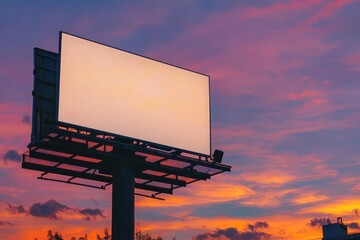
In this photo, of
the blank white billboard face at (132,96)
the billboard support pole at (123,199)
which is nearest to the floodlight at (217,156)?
the blank white billboard face at (132,96)

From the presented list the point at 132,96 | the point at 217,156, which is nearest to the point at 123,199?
the point at 132,96

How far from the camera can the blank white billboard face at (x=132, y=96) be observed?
35.2m

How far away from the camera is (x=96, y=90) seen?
118ft

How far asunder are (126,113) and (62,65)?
4538mm

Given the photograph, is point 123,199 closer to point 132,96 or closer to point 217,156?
point 132,96

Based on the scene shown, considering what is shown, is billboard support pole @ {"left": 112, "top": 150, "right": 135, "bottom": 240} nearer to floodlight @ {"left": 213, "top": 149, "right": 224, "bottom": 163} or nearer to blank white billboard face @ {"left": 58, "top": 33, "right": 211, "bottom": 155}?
blank white billboard face @ {"left": 58, "top": 33, "right": 211, "bottom": 155}

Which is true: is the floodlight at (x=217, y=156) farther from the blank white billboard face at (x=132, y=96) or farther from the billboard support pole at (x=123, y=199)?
the billboard support pole at (x=123, y=199)

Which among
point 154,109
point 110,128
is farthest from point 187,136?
point 110,128

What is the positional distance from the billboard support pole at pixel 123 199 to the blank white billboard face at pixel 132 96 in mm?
1629

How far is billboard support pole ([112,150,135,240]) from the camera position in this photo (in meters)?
35.7

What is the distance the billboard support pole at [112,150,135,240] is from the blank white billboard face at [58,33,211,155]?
64.1 inches

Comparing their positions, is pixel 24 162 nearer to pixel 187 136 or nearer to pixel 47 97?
pixel 47 97

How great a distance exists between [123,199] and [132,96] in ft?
18.0

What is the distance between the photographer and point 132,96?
38.0 meters
